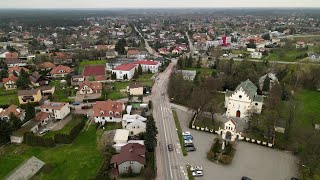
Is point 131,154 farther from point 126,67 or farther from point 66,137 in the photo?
point 126,67

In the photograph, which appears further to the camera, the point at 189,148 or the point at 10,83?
the point at 10,83

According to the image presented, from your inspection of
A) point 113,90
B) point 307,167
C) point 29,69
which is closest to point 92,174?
point 307,167

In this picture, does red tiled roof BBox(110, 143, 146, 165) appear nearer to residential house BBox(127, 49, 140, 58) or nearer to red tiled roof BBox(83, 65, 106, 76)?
red tiled roof BBox(83, 65, 106, 76)

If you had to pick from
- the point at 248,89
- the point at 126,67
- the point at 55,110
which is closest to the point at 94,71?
the point at 126,67

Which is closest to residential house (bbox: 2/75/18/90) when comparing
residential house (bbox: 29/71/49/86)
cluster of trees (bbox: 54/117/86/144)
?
residential house (bbox: 29/71/49/86)

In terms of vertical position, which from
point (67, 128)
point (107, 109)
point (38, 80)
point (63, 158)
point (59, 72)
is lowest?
point (63, 158)

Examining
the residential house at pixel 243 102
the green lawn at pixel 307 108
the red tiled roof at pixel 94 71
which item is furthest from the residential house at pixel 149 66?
the green lawn at pixel 307 108
